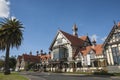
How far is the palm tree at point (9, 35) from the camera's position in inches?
1623

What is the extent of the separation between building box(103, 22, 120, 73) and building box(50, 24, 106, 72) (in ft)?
11.0

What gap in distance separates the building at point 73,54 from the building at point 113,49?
3338 mm

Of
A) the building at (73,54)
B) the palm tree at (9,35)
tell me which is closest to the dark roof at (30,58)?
the building at (73,54)

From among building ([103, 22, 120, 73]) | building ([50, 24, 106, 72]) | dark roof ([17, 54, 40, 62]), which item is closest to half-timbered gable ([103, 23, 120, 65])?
building ([103, 22, 120, 73])

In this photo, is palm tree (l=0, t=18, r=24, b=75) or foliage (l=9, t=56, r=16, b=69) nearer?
palm tree (l=0, t=18, r=24, b=75)

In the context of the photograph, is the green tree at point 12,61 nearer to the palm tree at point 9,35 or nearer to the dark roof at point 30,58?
the dark roof at point 30,58

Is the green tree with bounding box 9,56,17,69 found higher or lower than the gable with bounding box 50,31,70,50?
lower

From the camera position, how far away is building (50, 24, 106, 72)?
4889 centimetres

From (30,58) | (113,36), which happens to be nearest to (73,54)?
(113,36)

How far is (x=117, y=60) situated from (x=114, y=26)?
28.2ft

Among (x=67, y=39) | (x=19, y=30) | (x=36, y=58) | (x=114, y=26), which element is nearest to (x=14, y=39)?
(x=19, y=30)

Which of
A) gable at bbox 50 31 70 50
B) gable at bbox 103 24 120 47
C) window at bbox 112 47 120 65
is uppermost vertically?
gable at bbox 50 31 70 50

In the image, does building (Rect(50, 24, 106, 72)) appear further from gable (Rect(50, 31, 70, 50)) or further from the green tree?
the green tree

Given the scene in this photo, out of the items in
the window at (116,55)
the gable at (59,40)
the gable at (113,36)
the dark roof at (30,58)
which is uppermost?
the gable at (59,40)
